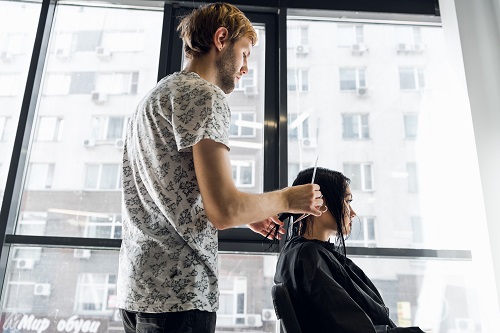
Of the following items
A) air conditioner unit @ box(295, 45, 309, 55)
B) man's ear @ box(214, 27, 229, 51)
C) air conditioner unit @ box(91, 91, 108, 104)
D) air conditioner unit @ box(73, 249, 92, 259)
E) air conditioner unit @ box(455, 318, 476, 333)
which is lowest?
air conditioner unit @ box(455, 318, 476, 333)

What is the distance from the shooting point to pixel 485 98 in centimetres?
237

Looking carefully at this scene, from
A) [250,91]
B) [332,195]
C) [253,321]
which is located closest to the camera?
[332,195]

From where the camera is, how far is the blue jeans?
0.99m

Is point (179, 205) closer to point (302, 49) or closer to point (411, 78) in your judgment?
point (302, 49)

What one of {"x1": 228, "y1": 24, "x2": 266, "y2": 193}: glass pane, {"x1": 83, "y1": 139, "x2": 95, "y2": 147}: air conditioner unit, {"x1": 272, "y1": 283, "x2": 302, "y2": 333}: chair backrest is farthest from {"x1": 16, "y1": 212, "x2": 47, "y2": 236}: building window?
{"x1": 272, "y1": 283, "x2": 302, "y2": 333}: chair backrest

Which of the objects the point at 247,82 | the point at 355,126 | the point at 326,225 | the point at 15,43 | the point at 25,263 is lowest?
the point at 25,263

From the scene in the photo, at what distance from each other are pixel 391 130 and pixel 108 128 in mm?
1634

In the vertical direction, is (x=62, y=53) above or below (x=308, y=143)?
above

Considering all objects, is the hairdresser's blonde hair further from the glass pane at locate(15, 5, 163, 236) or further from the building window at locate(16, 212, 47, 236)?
the building window at locate(16, 212, 47, 236)

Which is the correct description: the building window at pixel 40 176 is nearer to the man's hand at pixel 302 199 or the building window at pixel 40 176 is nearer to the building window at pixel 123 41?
the building window at pixel 123 41

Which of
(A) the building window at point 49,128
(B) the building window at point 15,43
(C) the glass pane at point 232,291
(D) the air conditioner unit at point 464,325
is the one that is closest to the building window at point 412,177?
(C) the glass pane at point 232,291

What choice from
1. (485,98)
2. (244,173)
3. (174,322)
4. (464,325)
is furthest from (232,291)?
(485,98)

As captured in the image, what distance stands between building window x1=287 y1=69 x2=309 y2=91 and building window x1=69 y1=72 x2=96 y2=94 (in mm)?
1160

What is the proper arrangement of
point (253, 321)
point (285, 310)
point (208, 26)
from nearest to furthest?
point (208, 26) → point (285, 310) → point (253, 321)
